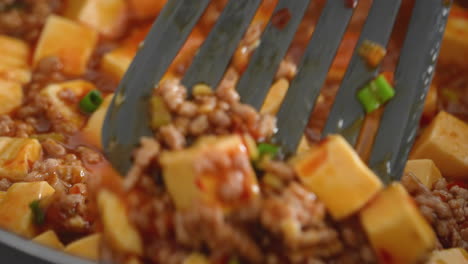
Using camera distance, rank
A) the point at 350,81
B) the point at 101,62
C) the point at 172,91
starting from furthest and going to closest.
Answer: the point at 101,62 → the point at 350,81 → the point at 172,91

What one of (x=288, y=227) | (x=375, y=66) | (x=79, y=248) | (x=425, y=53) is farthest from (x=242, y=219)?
(x=425, y=53)

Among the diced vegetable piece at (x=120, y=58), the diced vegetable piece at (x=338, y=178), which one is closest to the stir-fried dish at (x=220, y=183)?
the diced vegetable piece at (x=338, y=178)

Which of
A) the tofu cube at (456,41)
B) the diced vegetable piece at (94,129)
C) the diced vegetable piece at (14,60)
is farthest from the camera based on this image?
the tofu cube at (456,41)

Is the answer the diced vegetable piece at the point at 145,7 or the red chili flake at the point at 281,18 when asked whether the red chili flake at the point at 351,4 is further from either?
the diced vegetable piece at the point at 145,7

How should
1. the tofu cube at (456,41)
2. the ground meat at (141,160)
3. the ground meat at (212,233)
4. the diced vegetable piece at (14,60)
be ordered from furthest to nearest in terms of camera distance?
the tofu cube at (456,41) → the diced vegetable piece at (14,60) → the ground meat at (141,160) → the ground meat at (212,233)

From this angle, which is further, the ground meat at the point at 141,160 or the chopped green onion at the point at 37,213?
the chopped green onion at the point at 37,213

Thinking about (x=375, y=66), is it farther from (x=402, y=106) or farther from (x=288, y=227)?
(x=288, y=227)

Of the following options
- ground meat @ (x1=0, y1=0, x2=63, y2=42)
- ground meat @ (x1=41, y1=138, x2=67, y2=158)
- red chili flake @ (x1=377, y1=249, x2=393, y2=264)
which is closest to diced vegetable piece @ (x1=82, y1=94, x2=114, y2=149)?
ground meat @ (x1=41, y1=138, x2=67, y2=158)
